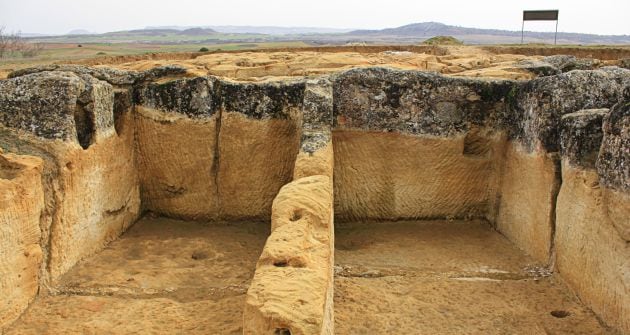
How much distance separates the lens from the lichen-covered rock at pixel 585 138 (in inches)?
169

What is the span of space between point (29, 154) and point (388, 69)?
3273mm

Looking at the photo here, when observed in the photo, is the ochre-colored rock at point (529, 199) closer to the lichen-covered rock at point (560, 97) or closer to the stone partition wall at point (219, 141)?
the lichen-covered rock at point (560, 97)

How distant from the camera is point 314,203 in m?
3.75

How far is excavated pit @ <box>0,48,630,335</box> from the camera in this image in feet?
12.7

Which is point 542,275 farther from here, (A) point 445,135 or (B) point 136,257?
(B) point 136,257

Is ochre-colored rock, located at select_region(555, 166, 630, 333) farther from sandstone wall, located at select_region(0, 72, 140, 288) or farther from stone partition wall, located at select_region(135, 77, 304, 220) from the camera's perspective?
sandstone wall, located at select_region(0, 72, 140, 288)

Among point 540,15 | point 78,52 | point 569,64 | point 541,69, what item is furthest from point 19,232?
point 78,52

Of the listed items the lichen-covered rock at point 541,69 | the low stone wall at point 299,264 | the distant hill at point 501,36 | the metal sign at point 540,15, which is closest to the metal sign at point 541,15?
the metal sign at point 540,15

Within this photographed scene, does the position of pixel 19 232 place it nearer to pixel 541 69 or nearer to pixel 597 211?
pixel 597 211

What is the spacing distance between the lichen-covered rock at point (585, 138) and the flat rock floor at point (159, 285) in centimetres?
272

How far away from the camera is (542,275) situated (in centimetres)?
465

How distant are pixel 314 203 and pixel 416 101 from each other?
2.27 metres

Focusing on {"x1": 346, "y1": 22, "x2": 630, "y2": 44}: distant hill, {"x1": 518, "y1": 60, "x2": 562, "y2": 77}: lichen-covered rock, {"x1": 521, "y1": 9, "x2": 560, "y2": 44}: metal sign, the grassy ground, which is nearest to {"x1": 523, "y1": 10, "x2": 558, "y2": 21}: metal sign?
{"x1": 521, "y1": 9, "x2": 560, "y2": 44}: metal sign

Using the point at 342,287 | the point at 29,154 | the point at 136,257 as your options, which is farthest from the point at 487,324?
the point at 29,154
